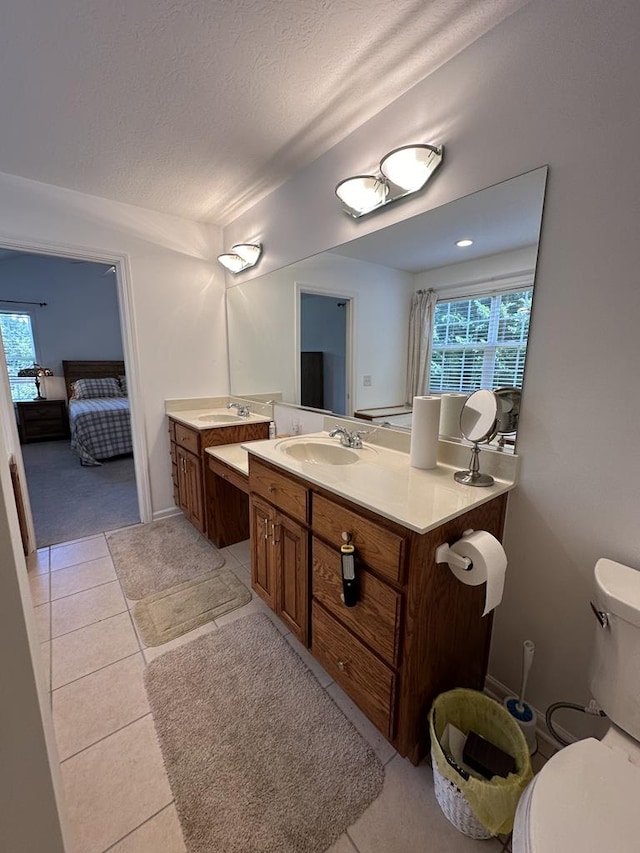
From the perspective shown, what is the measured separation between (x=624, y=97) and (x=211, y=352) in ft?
8.85

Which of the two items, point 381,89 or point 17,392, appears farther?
point 17,392

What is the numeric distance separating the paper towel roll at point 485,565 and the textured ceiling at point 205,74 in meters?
1.63

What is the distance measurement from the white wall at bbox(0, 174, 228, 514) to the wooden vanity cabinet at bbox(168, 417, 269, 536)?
0.24 metres

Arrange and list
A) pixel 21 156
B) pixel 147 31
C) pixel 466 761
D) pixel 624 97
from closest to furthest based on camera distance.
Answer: pixel 624 97
pixel 466 761
pixel 147 31
pixel 21 156

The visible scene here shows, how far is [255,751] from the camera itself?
119 centimetres

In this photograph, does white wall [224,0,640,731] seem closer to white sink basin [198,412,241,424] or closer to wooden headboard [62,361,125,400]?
white sink basin [198,412,241,424]

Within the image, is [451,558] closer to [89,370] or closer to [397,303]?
[397,303]

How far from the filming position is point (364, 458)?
62.7 inches

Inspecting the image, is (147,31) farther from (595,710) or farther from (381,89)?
(595,710)

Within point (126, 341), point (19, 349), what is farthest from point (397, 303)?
point (19, 349)

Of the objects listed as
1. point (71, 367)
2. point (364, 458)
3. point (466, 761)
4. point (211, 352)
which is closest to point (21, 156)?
point (211, 352)

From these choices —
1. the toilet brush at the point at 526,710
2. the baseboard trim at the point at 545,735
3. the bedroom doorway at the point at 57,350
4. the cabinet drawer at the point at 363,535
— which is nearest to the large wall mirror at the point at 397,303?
the cabinet drawer at the point at 363,535

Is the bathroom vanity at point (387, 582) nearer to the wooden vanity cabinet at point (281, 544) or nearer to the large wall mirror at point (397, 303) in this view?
the wooden vanity cabinet at point (281, 544)

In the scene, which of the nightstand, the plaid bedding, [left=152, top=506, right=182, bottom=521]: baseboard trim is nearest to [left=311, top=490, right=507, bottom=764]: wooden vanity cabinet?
[left=152, top=506, right=182, bottom=521]: baseboard trim
